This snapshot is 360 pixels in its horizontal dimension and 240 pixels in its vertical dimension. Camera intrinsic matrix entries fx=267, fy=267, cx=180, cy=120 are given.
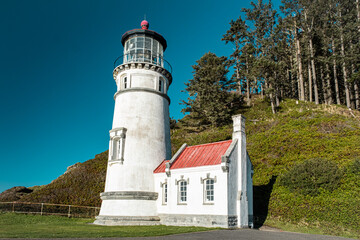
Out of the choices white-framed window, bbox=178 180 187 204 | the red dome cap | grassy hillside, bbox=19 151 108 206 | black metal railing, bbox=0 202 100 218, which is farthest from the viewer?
grassy hillside, bbox=19 151 108 206

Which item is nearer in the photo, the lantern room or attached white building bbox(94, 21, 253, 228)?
attached white building bbox(94, 21, 253, 228)

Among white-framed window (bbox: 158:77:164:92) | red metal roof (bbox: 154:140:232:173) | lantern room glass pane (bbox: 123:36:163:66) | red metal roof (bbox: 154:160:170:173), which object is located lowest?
red metal roof (bbox: 154:160:170:173)

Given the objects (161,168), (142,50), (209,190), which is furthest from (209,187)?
(142,50)

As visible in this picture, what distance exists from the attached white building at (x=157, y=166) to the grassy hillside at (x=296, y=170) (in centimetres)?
311

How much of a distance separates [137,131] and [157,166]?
9.22 feet

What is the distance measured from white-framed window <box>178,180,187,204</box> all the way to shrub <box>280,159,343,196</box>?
7.54m

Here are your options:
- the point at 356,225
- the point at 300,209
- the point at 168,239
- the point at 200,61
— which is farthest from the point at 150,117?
the point at 200,61

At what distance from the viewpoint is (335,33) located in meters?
37.0

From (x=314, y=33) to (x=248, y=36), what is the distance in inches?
421

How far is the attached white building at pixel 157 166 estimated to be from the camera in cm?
1544

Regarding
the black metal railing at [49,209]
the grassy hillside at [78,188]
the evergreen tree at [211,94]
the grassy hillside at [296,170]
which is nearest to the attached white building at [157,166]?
the grassy hillside at [296,170]

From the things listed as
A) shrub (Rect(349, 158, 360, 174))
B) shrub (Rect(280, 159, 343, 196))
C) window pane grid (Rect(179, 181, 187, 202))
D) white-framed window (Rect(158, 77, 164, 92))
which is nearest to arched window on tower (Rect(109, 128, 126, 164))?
white-framed window (Rect(158, 77, 164, 92))

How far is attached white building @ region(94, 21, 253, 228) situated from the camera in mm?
15438

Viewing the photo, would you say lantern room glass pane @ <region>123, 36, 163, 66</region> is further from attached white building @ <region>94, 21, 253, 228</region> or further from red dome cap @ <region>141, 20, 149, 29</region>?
red dome cap @ <region>141, 20, 149, 29</region>
